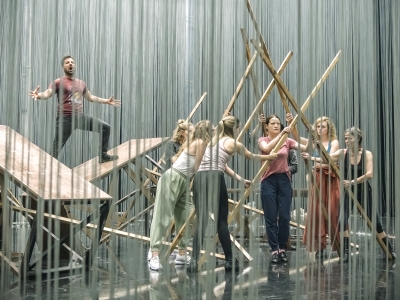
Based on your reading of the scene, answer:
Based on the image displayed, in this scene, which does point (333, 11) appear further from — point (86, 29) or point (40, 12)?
point (40, 12)

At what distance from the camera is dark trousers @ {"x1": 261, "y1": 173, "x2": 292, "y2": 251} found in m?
3.37

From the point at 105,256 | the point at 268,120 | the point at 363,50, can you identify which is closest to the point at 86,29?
the point at 363,50

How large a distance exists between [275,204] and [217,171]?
1.38 metres

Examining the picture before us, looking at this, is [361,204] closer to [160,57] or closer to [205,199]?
[205,199]

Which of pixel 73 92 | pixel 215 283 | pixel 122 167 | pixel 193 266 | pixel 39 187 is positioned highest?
pixel 73 92

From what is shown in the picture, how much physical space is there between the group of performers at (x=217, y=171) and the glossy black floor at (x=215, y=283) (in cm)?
9

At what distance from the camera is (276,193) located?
3430 mm

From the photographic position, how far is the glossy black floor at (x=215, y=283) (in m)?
2.04

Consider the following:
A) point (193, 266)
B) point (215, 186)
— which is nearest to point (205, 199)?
point (215, 186)

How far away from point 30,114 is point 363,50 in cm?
143

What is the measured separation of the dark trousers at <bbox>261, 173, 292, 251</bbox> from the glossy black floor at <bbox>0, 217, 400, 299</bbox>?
0.52ft

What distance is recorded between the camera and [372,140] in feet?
8.00

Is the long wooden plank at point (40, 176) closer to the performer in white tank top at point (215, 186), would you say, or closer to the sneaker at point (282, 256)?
the performer in white tank top at point (215, 186)

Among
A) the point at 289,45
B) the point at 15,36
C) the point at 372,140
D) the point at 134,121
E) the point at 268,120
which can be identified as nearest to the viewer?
the point at 15,36
